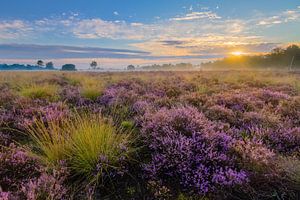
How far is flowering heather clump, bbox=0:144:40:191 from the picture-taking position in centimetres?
353

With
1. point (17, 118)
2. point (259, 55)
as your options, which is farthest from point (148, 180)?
point (259, 55)

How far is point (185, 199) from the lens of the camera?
3.35 m

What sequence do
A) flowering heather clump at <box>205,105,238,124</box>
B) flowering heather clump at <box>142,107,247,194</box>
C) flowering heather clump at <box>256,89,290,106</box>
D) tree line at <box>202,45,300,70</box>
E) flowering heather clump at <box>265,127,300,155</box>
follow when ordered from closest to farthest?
flowering heather clump at <box>142,107,247,194</box> → flowering heather clump at <box>265,127,300,155</box> → flowering heather clump at <box>205,105,238,124</box> → flowering heather clump at <box>256,89,290,106</box> → tree line at <box>202,45,300,70</box>

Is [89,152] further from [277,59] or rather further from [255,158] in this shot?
[277,59]

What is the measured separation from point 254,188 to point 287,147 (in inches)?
67.2

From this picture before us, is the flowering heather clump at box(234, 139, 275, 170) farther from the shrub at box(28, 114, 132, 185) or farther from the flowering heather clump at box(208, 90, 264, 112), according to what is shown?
the flowering heather clump at box(208, 90, 264, 112)

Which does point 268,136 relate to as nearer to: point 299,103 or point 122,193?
point 122,193

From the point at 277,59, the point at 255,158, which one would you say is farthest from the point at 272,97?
the point at 277,59

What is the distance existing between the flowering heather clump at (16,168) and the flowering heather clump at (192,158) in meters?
1.62

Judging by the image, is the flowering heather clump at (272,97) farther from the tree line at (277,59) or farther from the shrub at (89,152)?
the tree line at (277,59)

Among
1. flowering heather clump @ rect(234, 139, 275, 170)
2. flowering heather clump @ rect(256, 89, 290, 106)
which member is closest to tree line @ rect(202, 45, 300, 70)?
flowering heather clump @ rect(256, 89, 290, 106)

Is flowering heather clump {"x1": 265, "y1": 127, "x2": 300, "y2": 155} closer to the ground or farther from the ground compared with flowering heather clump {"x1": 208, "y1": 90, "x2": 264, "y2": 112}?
closer to the ground

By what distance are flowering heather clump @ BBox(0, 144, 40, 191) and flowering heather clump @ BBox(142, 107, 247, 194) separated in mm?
1623

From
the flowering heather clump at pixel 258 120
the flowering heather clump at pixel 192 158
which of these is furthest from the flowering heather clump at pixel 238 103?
the flowering heather clump at pixel 192 158
